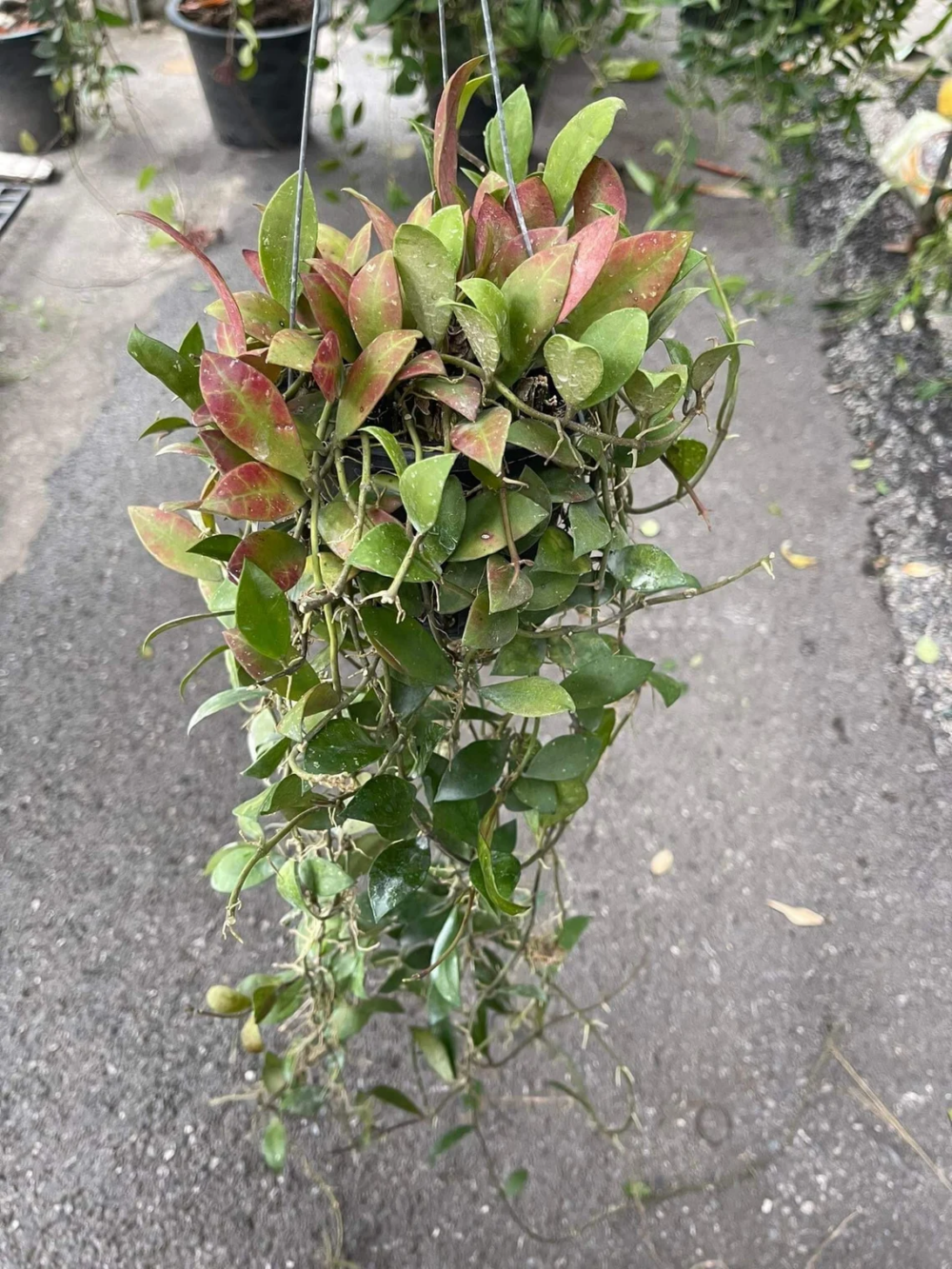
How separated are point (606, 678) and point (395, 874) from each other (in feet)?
0.56

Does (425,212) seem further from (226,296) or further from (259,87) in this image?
(259,87)

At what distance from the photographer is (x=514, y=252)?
17.4 inches

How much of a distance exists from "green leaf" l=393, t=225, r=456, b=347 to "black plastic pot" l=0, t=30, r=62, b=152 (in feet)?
7.02

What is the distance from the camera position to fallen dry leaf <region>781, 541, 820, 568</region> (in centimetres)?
149

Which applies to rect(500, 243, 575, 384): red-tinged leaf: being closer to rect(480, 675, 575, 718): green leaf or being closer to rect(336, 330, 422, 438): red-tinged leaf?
rect(336, 330, 422, 438): red-tinged leaf

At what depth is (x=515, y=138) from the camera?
0.52 meters

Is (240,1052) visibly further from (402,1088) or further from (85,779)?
(85,779)

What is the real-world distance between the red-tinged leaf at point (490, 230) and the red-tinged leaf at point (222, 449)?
152 mm

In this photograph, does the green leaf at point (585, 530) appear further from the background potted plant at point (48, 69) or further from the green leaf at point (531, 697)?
the background potted plant at point (48, 69)

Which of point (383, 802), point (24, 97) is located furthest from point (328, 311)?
point (24, 97)

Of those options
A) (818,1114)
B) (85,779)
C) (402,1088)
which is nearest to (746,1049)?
(818,1114)

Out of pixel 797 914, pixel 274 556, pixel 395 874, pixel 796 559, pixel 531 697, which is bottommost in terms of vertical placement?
pixel 797 914

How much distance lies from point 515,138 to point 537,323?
18 cm

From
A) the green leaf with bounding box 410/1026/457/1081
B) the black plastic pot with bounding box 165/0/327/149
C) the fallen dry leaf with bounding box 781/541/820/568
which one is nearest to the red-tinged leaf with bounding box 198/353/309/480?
the green leaf with bounding box 410/1026/457/1081
